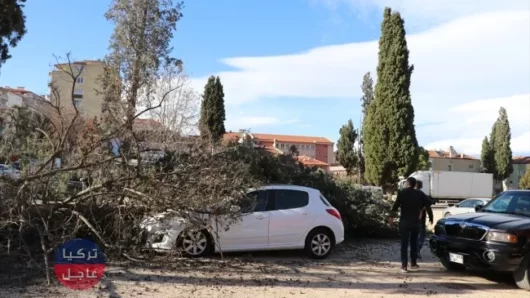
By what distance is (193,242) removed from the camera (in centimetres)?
958

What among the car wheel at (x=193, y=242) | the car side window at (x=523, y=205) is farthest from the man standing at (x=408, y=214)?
the car wheel at (x=193, y=242)

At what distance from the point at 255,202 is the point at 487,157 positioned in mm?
65349

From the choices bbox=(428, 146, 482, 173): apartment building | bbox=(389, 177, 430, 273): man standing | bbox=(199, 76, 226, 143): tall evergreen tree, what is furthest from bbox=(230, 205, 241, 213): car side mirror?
bbox=(428, 146, 482, 173): apartment building

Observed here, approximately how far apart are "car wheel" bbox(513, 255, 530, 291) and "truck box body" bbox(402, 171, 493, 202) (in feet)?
121

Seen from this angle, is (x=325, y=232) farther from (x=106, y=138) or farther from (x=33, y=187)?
(x=33, y=187)

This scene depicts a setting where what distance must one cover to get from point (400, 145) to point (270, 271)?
28719 mm

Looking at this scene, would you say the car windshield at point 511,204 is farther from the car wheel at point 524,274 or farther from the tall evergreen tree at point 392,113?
the tall evergreen tree at point 392,113

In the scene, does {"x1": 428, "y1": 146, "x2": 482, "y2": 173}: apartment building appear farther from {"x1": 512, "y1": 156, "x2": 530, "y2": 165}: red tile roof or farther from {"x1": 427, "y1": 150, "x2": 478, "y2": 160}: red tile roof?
{"x1": 512, "y1": 156, "x2": 530, "y2": 165}: red tile roof

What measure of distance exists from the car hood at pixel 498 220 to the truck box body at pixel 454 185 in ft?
118

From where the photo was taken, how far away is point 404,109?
35.5 metres

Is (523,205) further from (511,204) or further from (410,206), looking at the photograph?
(410,206)

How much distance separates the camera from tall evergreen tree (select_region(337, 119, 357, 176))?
57.3 metres

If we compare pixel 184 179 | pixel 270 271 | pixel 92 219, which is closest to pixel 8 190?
pixel 92 219

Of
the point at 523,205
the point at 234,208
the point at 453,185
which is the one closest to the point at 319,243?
the point at 234,208
